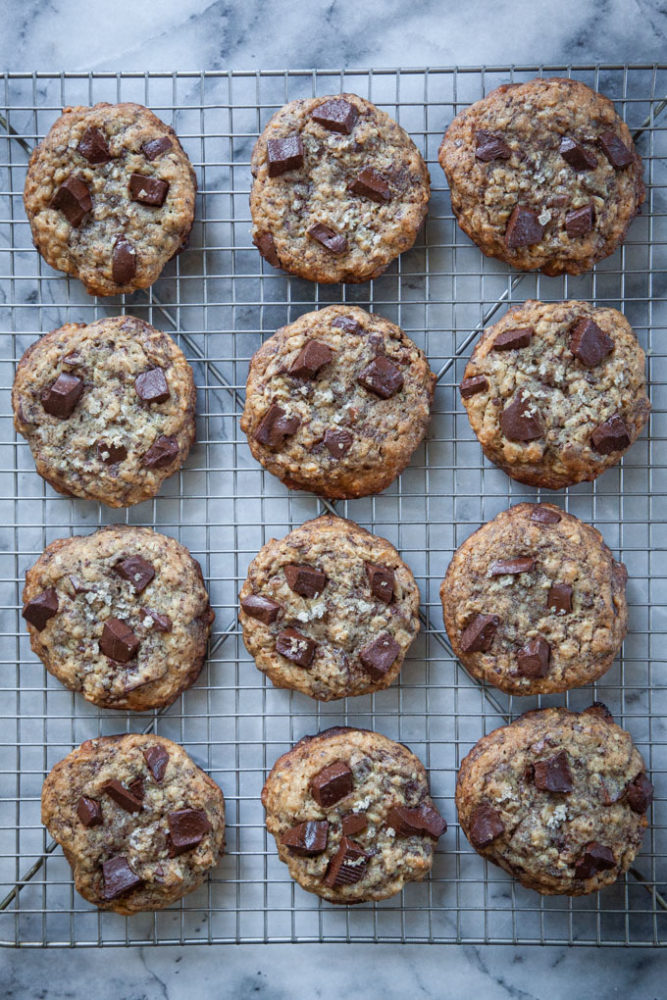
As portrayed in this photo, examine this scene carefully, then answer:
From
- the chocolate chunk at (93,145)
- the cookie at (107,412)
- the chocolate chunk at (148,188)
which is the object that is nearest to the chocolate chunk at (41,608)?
the cookie at (107,412)

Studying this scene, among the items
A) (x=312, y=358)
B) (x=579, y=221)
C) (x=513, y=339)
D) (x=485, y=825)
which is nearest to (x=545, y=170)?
(x=579, y=221)

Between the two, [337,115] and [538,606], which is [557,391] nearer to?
[538,606]

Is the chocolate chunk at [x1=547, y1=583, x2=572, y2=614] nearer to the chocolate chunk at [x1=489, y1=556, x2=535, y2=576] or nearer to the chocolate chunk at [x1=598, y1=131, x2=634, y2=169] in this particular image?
the chocolate chunk at [x1=489, y1=556, x2=535, y2=576]

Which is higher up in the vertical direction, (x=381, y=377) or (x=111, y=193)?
(x=111, y=193)

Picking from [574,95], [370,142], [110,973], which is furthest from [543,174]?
[110,973]

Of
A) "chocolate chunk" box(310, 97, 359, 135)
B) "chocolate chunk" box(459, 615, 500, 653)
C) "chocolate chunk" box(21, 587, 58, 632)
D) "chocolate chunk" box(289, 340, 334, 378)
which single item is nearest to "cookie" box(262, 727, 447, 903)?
"chocolate chunk" box(459, 615, 500, 653)

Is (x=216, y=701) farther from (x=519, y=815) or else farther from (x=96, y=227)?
(x=96, y=227)
